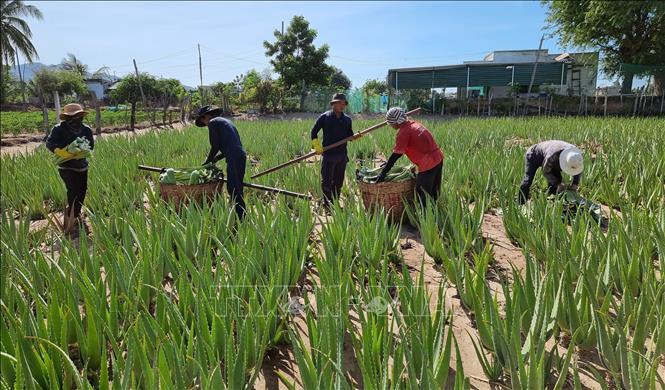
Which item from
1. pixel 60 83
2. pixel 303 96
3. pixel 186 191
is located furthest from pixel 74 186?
pixel 60 83

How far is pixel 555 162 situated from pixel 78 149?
11.6 ft

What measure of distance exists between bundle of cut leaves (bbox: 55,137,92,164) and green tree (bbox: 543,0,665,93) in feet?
51.9

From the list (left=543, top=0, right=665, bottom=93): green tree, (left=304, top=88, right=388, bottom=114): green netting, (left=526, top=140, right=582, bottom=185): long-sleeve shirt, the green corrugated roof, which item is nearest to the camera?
(left=526, top=140, right=582, bottom=185): long-sleeve shirt

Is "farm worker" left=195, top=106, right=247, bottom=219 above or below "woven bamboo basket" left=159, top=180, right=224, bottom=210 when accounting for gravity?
above

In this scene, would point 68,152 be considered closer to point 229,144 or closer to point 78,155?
point 78,155

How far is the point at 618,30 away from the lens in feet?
50.8

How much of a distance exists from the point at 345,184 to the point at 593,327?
117 inches

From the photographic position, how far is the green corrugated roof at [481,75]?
20562 mm

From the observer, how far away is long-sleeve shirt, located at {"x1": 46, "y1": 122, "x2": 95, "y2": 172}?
3.38 m

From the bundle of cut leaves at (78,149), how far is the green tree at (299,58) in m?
18.4

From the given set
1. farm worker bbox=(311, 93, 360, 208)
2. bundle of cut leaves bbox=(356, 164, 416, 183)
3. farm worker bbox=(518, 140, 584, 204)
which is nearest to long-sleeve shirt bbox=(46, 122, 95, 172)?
farm worker bbox=(311, 93, 360, 208)

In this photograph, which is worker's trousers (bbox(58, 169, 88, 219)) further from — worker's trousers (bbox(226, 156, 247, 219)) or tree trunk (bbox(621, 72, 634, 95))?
tree trunk (bbox(621, 72, 634, 95))

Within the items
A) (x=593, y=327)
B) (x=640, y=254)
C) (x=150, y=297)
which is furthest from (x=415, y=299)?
(x=150, y=297)

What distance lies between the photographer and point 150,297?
2029 mm
